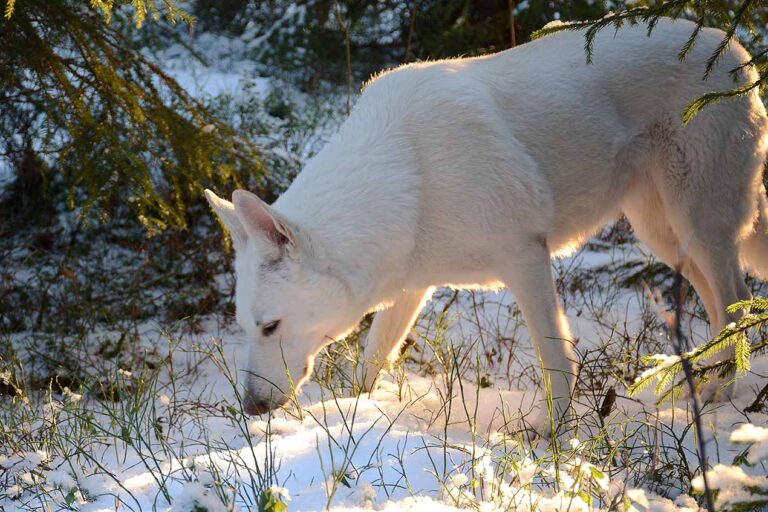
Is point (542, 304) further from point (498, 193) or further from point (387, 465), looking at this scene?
point (387, 465)

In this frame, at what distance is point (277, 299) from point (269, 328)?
0.13 meters

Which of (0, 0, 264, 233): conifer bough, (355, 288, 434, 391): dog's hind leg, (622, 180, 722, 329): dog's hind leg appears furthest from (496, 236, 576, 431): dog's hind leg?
(0, 0, 264, 233): conifer bough

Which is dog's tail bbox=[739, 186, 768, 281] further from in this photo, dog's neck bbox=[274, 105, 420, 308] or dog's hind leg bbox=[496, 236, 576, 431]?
dog's neck bbox=[274, 105, 420, 308]

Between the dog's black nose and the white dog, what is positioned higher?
the white dog

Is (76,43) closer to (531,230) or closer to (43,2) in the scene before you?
(43,2)

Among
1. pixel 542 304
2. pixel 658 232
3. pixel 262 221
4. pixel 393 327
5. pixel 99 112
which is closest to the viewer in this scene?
pixel 262 221

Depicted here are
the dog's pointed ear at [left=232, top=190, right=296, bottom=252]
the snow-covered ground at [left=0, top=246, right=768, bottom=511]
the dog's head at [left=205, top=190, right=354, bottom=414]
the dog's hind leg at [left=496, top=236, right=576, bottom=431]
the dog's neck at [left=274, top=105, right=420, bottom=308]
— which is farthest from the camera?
the dog's hind leg at [left=496, top=236, right=576, bottom=431]

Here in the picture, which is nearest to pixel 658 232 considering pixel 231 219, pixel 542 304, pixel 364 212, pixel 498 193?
pixel 542 304

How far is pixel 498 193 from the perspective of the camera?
3480 millimetres

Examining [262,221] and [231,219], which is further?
[231,219]

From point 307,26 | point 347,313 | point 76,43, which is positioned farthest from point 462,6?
point 347,313

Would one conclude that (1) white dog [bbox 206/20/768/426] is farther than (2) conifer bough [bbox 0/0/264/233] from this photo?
No

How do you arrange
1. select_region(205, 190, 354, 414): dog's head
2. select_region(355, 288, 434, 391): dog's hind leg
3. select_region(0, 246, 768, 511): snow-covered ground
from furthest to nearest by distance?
1. select_region(355, 288, 434, 391): dog's hind leg
2. select_region(205, 190, 354, 414): dog's head
3. select_region(0, 246, 768, 511): snow-covered ground

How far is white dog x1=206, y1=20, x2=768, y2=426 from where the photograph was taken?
10.9ft
